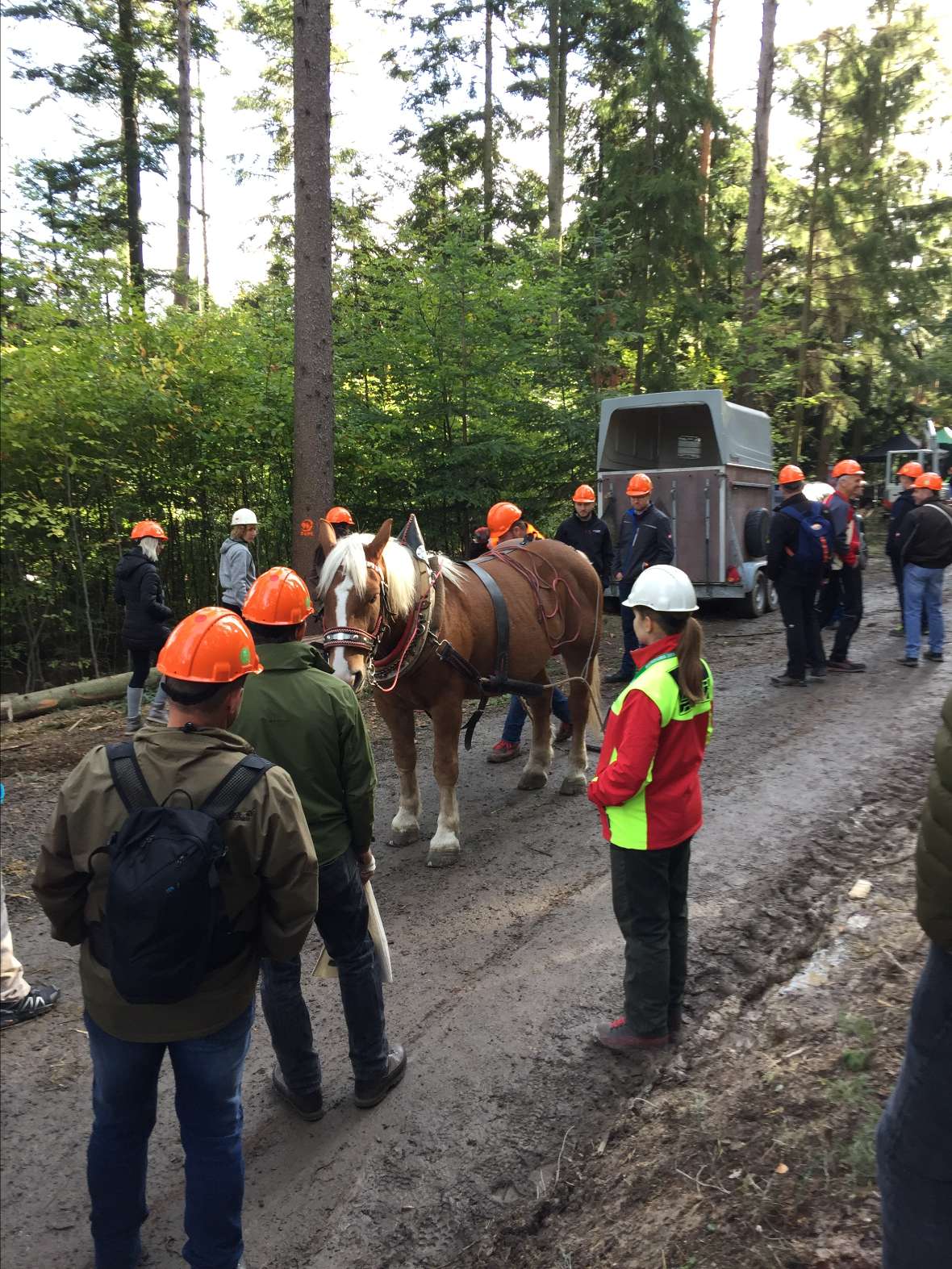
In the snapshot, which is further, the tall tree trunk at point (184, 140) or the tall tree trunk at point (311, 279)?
the tall tree trunk at point (184, 140)

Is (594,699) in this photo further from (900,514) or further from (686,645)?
(900,514)

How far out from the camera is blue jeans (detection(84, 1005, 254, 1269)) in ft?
7.06

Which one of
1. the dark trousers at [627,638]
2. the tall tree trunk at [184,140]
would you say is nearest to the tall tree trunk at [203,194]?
the tall tree trunk at [184,140]

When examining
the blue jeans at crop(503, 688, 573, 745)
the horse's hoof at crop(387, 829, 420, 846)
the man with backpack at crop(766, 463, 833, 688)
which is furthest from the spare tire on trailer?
the horse's hoof at crop(387, 829, 420, 846)

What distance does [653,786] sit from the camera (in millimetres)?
2949

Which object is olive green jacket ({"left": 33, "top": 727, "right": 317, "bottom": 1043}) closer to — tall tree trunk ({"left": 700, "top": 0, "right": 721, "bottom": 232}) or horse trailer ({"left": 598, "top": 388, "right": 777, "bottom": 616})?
horse trailer ({"left": 598, "top": 388, "right": 777, "bottom": 616})

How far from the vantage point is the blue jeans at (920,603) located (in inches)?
340

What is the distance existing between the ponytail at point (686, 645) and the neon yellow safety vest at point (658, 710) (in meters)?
0.02

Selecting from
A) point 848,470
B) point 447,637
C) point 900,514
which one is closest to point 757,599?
point 900,514

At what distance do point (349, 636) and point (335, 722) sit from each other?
129cm

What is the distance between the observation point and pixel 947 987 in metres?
1.54

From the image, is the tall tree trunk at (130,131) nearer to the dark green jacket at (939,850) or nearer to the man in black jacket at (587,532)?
the man in black jacket at (587,532)

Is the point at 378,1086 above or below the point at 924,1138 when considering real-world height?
below

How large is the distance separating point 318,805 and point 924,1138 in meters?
1.90
